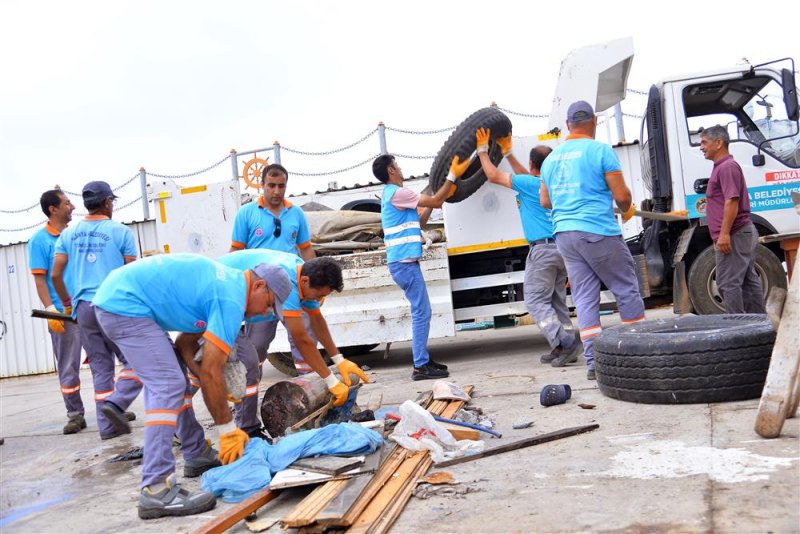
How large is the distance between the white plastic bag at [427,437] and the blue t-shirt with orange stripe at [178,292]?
1002mm

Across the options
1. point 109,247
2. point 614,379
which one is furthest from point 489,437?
point 109,247

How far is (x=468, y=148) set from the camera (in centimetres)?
643

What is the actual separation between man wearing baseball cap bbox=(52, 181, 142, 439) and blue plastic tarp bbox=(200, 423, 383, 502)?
2.07 meters

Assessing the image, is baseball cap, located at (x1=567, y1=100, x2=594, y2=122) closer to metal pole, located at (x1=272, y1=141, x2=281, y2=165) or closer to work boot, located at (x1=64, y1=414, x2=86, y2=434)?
work boot, located at (x1=64, y1=414, x2=86, y2=434)

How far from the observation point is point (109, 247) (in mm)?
5473

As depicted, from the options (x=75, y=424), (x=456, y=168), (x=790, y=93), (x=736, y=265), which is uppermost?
(x=790, y=93)

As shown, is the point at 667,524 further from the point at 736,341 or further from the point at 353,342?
the point at 353,342

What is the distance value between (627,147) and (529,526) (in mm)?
10165

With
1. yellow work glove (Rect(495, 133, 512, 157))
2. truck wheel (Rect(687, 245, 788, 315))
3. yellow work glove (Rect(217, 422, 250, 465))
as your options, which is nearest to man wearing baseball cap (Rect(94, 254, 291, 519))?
yellow work glove (Rect(217, 422, 250, 465))

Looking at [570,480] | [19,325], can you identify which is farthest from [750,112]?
[19,325]

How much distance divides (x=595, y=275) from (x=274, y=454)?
105 inches

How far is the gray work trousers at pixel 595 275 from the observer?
502cm

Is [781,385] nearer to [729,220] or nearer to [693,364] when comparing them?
[693,364]

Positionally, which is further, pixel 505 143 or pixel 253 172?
pixel 253 172
